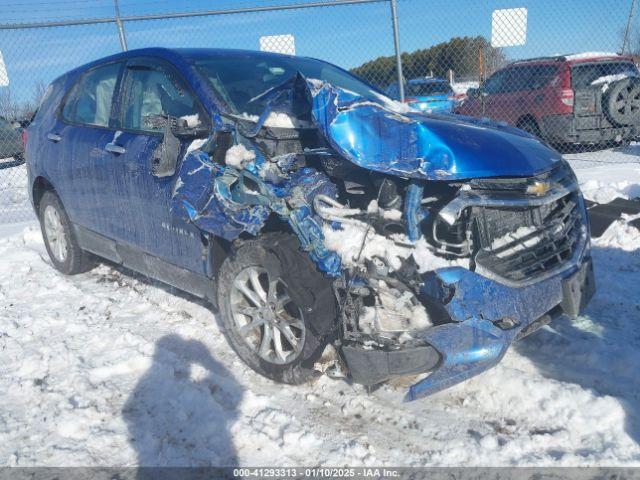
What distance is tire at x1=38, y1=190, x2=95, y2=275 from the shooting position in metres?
5.09

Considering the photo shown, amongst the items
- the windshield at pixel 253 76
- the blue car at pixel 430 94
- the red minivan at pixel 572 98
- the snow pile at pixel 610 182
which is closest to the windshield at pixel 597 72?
the red minivan at pixel 572 98

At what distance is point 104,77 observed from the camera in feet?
14.7

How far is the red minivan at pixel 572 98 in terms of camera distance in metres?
8.53

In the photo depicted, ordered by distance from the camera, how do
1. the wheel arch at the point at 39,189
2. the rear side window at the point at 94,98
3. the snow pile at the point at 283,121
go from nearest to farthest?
the snow pile at the point at 283,121 → the rear side window at the point at 94,98 → the wheel arch at the point at 39,189

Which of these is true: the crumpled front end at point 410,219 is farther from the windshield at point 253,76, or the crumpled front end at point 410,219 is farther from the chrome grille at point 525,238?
the windshield at point 253,76

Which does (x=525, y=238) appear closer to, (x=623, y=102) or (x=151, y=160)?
(x=151, y=160)

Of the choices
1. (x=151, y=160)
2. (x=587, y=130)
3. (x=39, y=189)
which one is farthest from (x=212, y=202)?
(x=587, y=130)

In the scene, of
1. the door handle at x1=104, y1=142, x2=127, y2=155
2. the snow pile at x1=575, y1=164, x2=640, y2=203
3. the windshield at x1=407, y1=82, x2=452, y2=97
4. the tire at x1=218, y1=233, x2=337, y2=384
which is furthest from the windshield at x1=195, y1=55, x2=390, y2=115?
the windshield at x1=407, y1=82, x2=452, y2=97

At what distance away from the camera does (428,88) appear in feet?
42.4

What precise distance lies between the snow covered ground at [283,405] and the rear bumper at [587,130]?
205 inches

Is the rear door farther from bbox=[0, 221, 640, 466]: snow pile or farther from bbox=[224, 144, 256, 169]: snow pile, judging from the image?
bbox=[0, 221, 640, 466]: snow pile

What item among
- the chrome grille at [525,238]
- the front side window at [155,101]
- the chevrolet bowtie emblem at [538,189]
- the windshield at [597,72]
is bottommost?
the chrome grille at [525,238]

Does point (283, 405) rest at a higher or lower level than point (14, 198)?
lower

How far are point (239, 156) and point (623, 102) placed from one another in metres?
7.39
